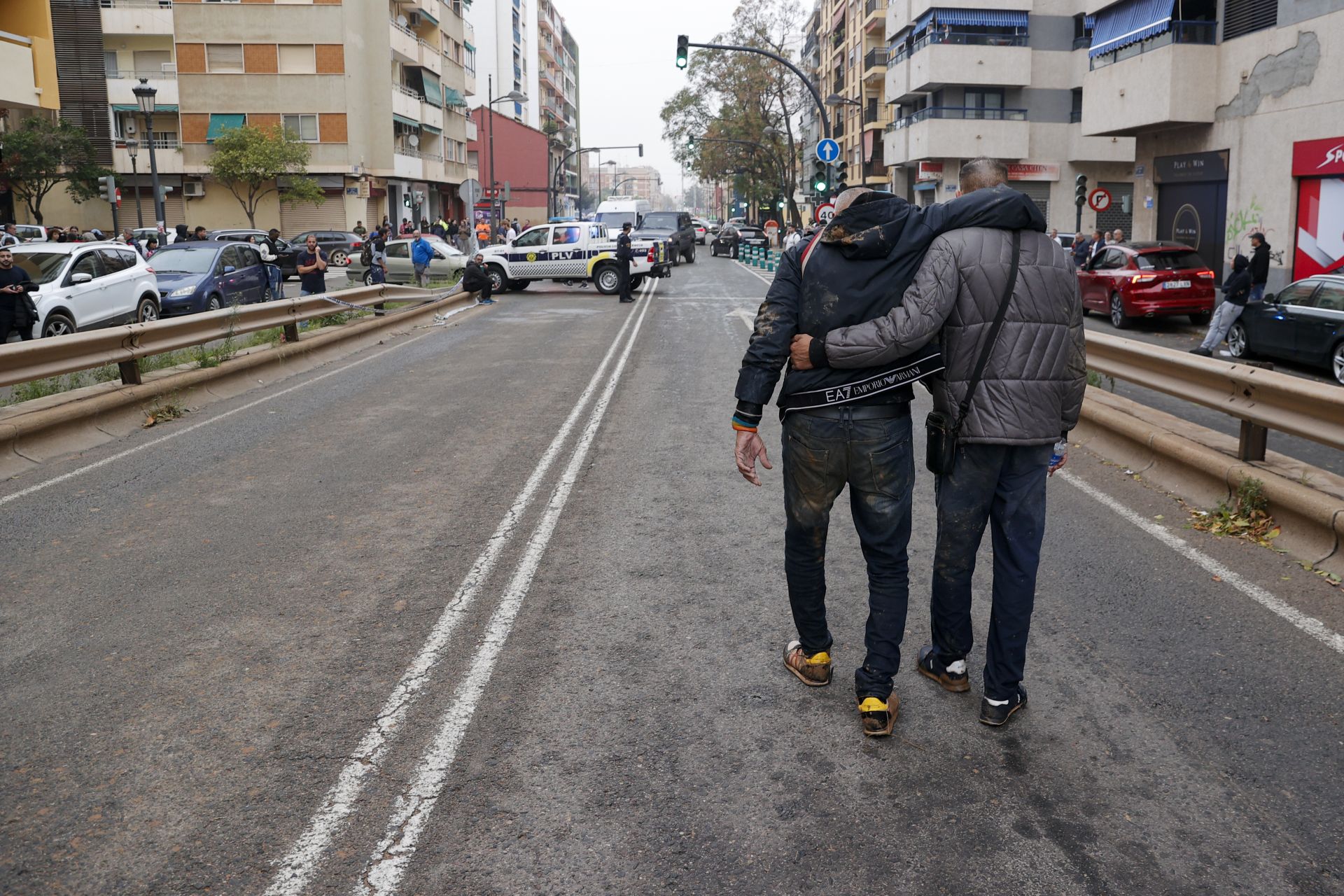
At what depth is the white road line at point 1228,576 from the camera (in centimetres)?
508

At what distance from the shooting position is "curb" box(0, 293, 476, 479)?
9125mm

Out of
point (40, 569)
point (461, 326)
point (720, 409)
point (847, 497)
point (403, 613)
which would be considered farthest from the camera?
point (461, 326)

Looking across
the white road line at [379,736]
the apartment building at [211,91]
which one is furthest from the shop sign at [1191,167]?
the apartment building at [211,91]

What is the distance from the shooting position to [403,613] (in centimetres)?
534

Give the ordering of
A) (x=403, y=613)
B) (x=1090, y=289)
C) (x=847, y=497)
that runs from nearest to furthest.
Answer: (x=403, y=613) < (x=847, y=497) < (x=1090, y=289)

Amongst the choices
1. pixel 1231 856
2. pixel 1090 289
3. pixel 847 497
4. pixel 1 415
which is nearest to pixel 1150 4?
pixel 1090 289

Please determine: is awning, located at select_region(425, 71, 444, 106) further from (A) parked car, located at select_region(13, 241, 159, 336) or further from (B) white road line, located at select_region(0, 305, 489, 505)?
(B) white road line, located at select_region(0, 305, 489, 505)

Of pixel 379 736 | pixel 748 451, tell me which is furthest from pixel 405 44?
pixel 379 736

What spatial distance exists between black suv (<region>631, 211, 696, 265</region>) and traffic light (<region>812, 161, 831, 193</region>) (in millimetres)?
13502

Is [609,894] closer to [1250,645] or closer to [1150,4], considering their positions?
[1250,645]

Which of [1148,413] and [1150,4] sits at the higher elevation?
[1150,4]

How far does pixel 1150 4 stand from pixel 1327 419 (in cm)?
2603

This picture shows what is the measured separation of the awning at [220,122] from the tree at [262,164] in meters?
0.47

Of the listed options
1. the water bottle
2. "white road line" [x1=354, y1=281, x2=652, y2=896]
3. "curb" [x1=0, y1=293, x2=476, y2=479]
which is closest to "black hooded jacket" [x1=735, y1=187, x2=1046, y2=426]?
the water bottle
